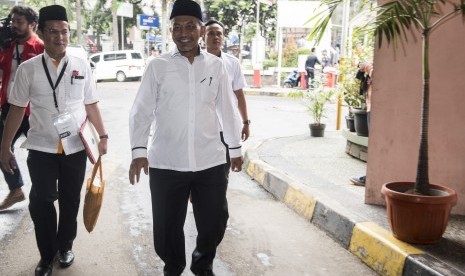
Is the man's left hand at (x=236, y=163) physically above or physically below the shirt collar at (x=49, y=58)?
below

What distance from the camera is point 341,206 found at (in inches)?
176

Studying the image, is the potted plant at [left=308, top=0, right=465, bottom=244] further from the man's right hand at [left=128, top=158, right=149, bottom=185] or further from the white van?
the white van

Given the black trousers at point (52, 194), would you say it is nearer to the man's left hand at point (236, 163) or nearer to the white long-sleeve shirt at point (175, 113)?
the white long-sleeve shirt at point (175, 113)

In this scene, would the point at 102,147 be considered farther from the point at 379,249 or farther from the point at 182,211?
the point at 379,249

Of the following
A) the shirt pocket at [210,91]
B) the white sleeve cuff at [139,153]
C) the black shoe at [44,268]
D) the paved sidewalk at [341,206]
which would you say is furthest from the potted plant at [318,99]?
the black shoe at [44,268]

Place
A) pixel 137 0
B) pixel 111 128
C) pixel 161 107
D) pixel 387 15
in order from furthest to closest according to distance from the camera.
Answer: pixel 137 0, pixel 111 128, pixel 387 15, pixel 161 107

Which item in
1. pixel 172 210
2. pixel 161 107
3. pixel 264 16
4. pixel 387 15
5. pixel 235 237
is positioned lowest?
pixel 235 237

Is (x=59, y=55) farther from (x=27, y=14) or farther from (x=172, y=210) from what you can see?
(x=172, y=210)

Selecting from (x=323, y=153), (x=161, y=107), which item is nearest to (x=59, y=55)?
(x=161, y=107)

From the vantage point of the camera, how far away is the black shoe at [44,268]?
127 inches

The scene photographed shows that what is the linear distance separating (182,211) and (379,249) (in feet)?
5.08

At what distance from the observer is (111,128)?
10031 mm

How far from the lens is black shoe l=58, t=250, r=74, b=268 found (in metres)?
3.45

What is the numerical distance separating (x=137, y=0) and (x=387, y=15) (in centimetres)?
3942
